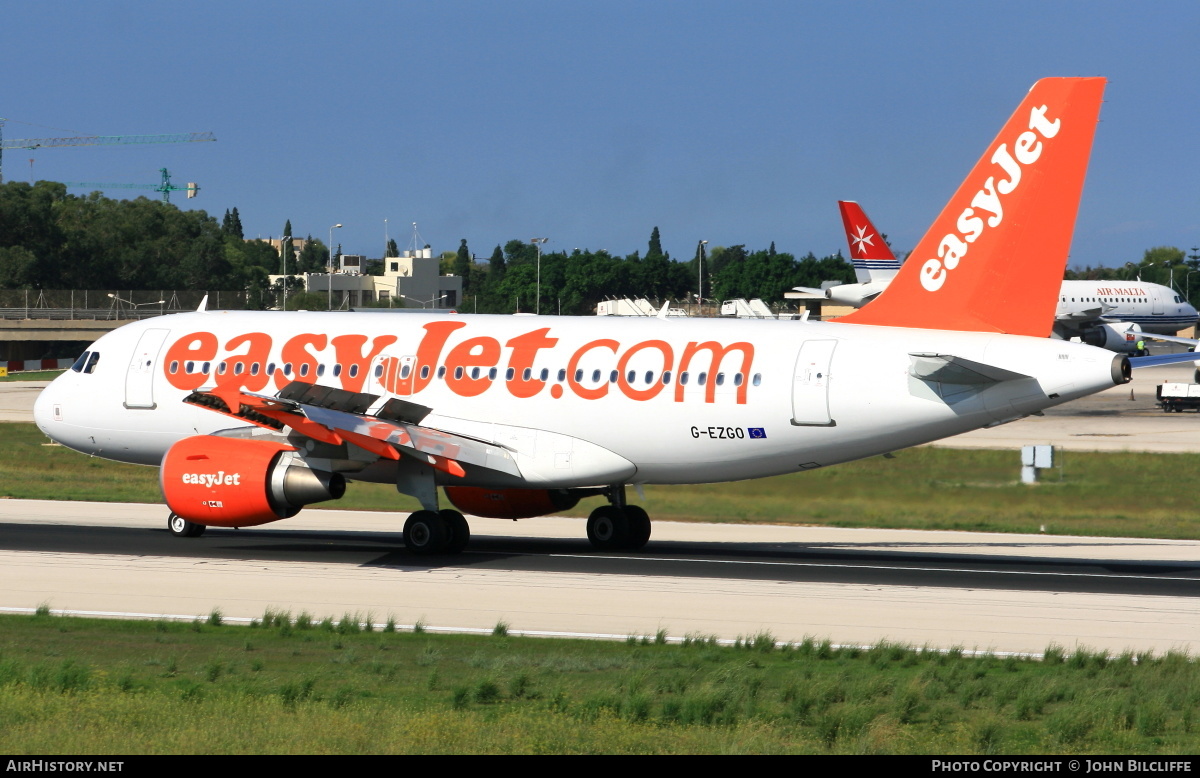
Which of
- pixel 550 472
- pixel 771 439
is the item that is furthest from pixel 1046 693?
pixel 550 472

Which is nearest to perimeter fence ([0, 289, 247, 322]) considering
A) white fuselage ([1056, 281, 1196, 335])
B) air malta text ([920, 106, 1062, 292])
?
white fuselage ([1056, 281, 1196, 335])

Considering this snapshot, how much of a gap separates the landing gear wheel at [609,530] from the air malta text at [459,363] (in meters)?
3.02

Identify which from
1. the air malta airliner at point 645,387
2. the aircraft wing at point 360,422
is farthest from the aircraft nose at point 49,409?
the aircraft wing at point 360,422

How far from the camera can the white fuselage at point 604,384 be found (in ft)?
83.8

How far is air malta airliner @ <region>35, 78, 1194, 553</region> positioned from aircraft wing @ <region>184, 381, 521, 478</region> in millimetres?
39

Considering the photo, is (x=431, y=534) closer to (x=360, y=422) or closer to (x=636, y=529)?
(x=360, y=422)

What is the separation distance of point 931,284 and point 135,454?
55.8ft

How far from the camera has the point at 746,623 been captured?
20.7 metres

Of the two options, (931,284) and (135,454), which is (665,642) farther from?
(135,454)

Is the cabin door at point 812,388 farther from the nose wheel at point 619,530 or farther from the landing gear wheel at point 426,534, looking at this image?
the landing gear wheel at point 426,534

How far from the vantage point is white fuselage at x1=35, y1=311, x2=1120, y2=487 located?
25.5m

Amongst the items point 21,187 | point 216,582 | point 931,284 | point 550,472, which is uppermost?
point 21,187

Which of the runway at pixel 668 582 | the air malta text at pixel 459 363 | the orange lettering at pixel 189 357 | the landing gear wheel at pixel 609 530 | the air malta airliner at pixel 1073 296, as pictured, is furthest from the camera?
the air malta airliner at pixel 1073 296

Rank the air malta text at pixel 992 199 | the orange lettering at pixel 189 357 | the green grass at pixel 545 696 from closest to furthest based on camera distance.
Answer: the green grass at pixel 545 696, the air malta text at pixel 992 199, the orange lettering at pixel 189 357
